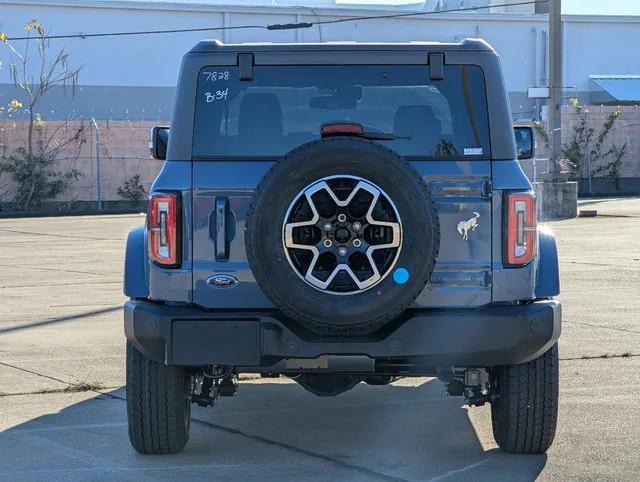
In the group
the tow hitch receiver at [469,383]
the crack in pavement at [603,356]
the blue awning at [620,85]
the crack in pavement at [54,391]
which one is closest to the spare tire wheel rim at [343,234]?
the tow hitch receiver at [469,383]

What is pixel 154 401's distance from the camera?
593cm

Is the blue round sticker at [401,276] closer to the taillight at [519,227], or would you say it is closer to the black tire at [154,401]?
the taillight at [519,227]

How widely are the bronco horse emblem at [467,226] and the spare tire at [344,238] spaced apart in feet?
1.23

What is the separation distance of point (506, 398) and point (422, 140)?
1304 mm

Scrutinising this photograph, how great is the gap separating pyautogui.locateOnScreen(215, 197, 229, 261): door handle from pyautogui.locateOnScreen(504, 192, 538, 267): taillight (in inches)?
50.8

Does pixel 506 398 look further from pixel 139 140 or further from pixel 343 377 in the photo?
pixel 139 140

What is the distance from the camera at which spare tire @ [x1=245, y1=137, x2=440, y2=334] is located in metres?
5.27

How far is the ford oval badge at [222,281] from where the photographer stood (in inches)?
223

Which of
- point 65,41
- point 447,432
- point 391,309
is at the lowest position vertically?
point 447,432

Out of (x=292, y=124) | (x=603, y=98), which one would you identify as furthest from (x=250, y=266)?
(x=603, y=98)

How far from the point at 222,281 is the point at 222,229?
9.4 inches

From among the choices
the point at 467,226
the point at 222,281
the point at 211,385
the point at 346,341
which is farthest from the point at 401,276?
the point at 211,385

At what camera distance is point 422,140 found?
19.1ft

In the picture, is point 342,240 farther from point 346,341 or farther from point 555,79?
point 555,79
